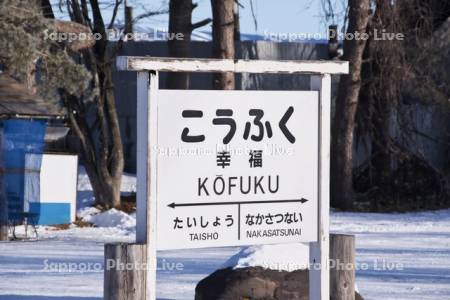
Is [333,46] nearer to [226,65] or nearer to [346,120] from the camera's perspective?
[346,120]

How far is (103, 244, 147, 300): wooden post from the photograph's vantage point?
628 cm

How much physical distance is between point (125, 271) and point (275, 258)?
366cm

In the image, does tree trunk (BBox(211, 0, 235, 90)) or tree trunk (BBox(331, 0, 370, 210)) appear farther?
tree trunk (BBox(331, 0, 370, 210))

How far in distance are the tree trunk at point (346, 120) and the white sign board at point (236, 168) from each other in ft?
53.9

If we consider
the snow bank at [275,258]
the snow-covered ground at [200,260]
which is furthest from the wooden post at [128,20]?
the snow bank at [275,258]

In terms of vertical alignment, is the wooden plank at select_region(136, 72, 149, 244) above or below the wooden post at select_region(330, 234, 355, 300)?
above

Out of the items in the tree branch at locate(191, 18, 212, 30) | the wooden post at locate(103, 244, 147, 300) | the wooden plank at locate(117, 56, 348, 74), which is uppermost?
the tree branch at locate(191, 18, 212, 30)

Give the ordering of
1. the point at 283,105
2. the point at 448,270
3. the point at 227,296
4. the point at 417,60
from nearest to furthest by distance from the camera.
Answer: the point at 283,105 < the point at 227,296 < the point at 448,270 < the point at 417,60

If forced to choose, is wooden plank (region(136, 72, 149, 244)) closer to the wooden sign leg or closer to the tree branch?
the wooden sign leg

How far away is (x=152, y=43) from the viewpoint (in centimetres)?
2773

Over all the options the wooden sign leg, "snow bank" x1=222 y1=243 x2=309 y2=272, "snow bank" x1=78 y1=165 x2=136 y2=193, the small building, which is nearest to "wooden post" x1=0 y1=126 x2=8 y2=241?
the small building

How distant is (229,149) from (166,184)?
0.51 m

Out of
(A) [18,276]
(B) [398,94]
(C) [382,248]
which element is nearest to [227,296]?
(A) [18,276]

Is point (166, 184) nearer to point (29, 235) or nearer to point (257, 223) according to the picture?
point (257, 223)
